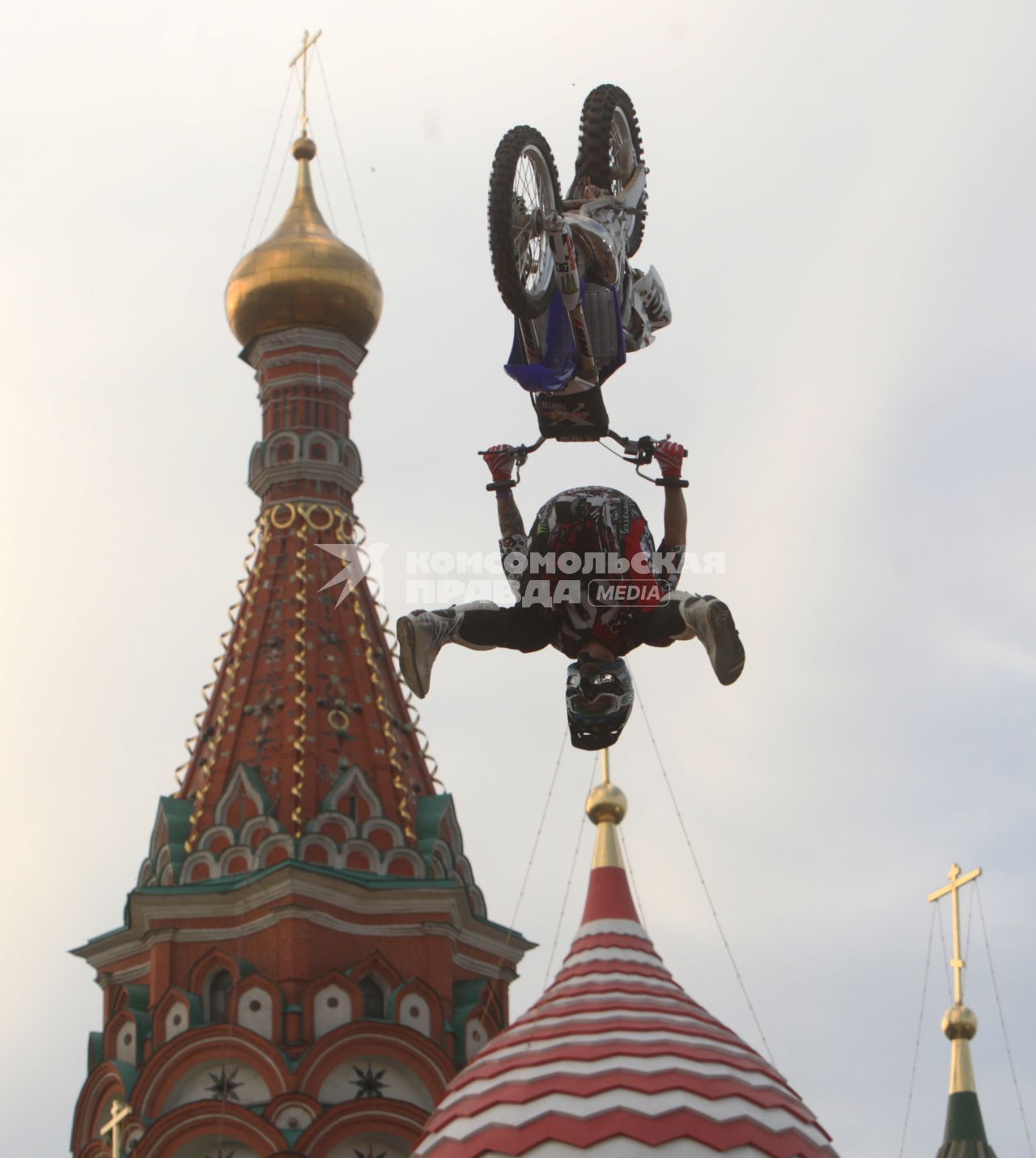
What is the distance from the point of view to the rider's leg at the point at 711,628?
9414 mm

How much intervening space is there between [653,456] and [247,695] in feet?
82.8

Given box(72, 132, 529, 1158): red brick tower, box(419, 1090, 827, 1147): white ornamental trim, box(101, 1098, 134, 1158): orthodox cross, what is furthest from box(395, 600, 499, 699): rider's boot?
box(72, 132, 529, 1158): red brick tower

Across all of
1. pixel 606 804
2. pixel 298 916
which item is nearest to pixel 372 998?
pixel 298 916

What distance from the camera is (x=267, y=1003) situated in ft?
107

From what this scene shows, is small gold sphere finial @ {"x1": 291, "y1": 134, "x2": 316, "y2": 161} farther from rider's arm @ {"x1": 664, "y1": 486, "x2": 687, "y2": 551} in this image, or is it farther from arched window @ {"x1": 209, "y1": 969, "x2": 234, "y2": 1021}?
rider's arm @ {"x1": 664, "y1": 486, "x2": 687, "y2": 551}

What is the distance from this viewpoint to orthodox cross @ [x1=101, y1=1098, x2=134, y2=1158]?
99.3 feet

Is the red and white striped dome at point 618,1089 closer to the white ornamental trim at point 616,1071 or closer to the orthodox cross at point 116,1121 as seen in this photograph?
Result: the white ornamental trim at point 616,1071

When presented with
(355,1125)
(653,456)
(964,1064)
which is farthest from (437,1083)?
(653,456)

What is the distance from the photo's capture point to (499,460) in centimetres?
1032

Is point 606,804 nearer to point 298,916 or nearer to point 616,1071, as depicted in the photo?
point 298,916

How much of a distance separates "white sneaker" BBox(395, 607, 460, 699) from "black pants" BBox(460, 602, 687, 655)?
154 mm

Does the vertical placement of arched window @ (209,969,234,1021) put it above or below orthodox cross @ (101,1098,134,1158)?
above

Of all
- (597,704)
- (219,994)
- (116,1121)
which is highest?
(219,994)

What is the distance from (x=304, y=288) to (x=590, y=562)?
1115 inches
